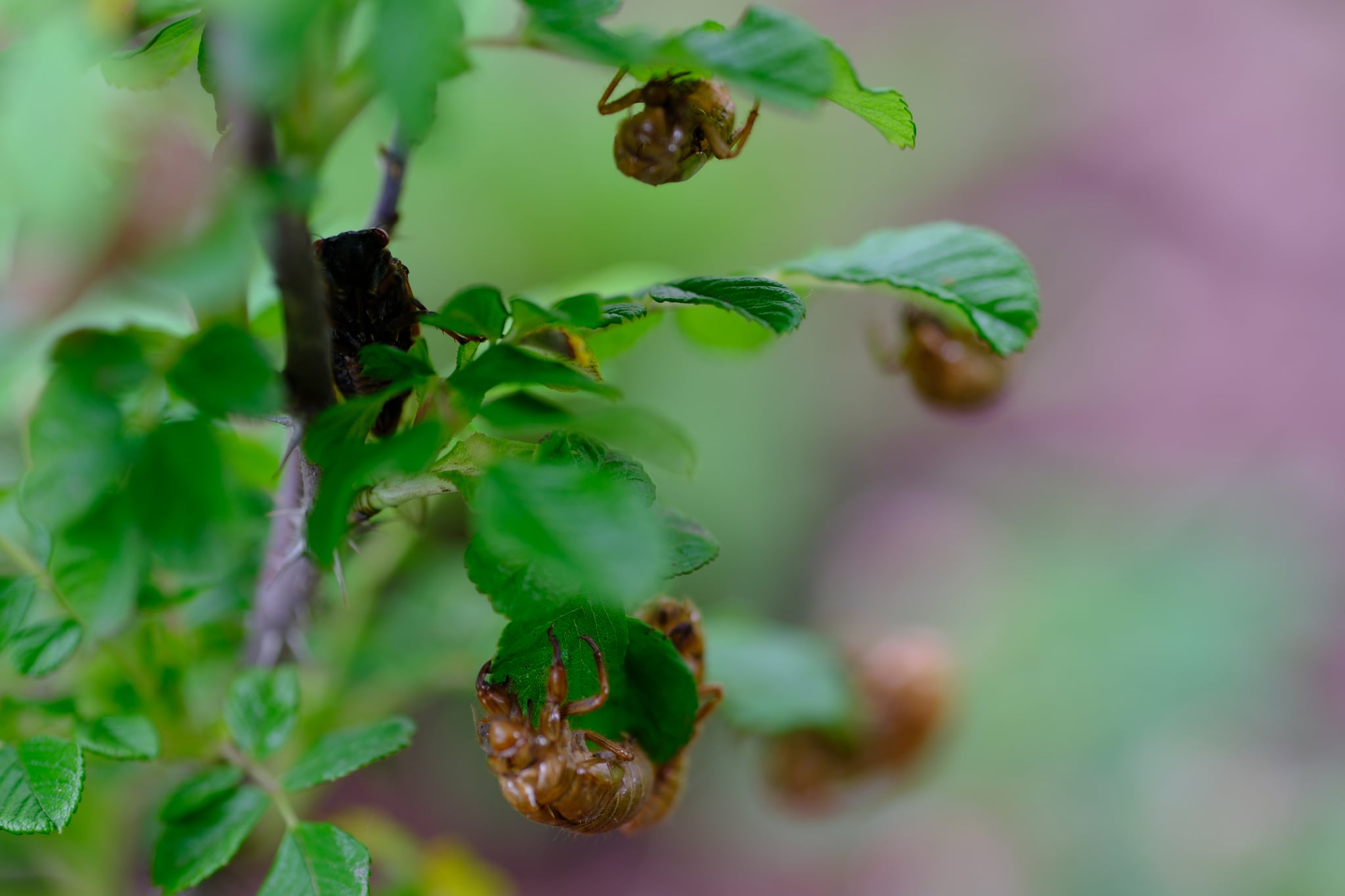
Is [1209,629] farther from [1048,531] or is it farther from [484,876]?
[484,876]

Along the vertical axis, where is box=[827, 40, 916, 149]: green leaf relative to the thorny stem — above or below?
above

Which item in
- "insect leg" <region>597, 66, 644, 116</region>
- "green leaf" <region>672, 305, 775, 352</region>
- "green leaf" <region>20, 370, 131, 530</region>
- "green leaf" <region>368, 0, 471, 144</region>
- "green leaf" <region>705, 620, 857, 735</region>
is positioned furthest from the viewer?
"green leaf" <region>705, 620, 857, 735</region>

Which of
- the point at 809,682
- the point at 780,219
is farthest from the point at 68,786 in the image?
the point at 780,219

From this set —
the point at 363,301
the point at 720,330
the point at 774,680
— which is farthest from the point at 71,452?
the point at 774,680

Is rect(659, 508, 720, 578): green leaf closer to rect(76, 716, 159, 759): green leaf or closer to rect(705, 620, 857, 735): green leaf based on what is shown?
rect(76, 716, 159, 759): green leaf

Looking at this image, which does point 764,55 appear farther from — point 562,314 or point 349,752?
point 349,752

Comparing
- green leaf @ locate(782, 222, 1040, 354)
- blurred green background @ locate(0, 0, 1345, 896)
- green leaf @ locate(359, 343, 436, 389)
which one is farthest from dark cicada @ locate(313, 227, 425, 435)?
blurred green background @ locate(0, 0, 1345, 896)
